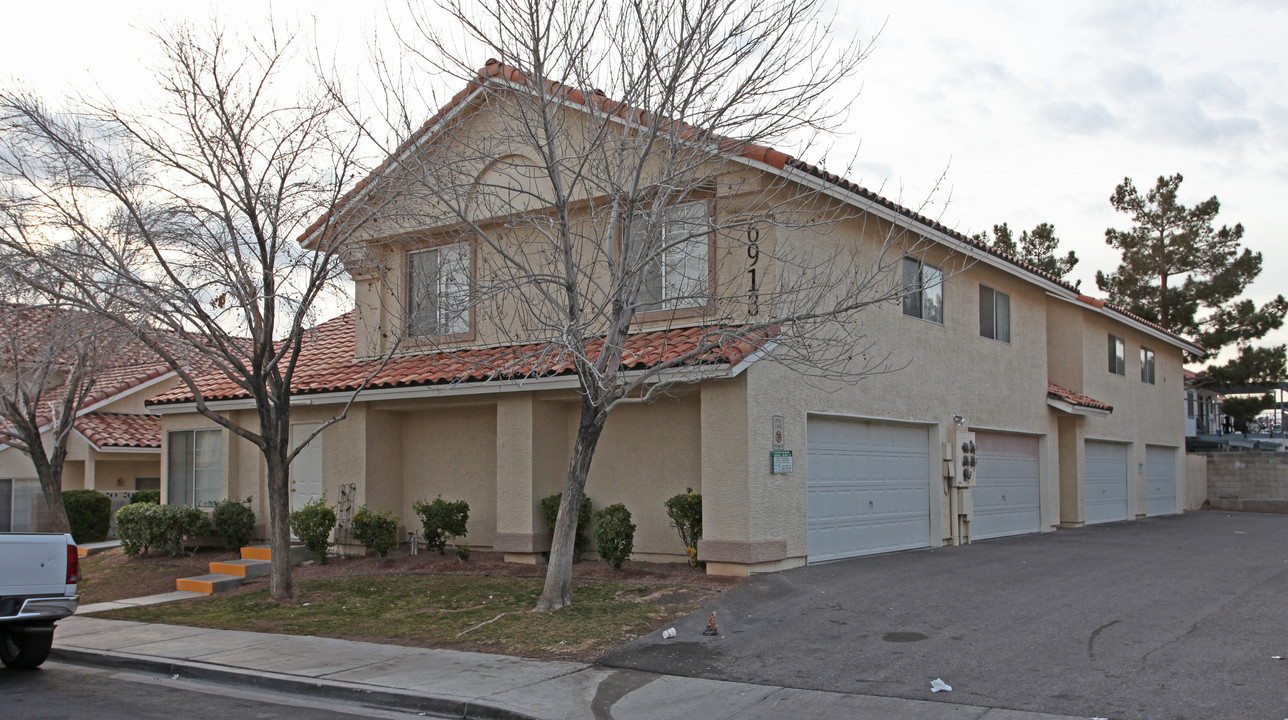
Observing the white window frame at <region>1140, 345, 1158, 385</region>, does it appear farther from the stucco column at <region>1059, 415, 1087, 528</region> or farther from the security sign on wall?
the security sign on wall

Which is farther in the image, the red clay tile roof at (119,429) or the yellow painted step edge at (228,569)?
the red clay tile roof at (119,429)

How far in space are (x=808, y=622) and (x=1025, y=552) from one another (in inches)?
289

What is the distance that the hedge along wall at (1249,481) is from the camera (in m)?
30.8

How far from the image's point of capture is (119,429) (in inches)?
993

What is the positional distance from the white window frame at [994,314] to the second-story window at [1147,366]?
9630 millimetres

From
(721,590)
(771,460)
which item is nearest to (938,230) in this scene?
(771,460)

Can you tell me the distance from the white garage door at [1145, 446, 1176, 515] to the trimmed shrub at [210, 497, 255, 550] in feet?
73.3

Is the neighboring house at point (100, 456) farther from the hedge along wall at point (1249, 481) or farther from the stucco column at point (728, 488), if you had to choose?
the hedge along wall at point (1249, 481)

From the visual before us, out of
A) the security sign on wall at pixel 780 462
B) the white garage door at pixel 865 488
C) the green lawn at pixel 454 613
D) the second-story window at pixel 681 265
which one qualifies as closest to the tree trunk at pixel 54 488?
the green lawn at pixel 454 613

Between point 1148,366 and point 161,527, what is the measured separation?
24854 millimetres

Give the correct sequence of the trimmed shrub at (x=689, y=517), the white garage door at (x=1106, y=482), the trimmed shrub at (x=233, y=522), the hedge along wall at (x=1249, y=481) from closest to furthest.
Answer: the trimmed shrub at (x=689, y=517) → the trimmed shrub at (x=233, y=522) → the white garage door at (x=1106, y=482) → the hedge along wall at (x=1249, y=481)

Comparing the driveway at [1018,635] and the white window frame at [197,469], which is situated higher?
the white window frame at [197,469]

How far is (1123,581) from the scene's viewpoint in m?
13.0

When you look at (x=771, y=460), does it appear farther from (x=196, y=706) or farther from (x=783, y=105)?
(x=196, y=706)
